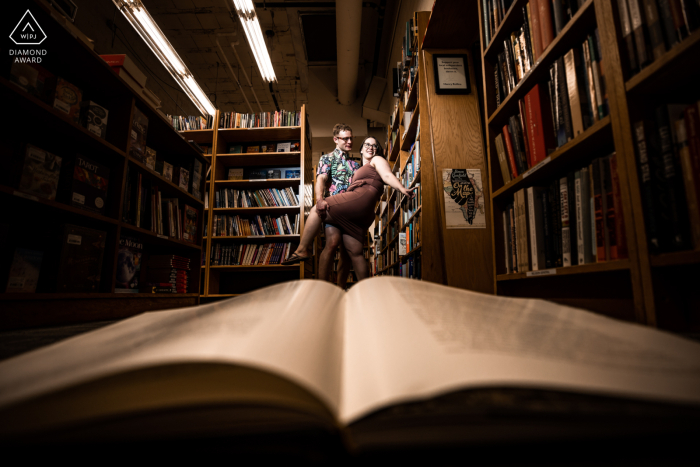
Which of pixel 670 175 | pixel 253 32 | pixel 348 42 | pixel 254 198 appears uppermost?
pixel 348 42

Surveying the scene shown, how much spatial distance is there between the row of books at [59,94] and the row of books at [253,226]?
6.82ft

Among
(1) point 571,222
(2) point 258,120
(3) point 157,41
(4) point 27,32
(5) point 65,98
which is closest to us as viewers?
(1) point 571,222

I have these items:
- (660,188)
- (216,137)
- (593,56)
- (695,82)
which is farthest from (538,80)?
(216,137)

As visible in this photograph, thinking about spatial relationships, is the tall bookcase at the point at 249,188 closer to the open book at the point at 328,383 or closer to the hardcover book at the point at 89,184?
the hardcover book at the point at 89,184

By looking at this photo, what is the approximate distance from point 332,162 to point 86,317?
1945 mm

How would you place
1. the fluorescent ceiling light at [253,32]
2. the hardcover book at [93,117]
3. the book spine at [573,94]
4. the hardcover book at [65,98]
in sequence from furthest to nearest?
1. the fluorescent ceiling light at [253,32]
2. the hardcover book at [93,117]
3. the hardcover book at [65,98]
4. the book spine at [573,94]

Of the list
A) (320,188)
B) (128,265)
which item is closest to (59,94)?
(128,265)

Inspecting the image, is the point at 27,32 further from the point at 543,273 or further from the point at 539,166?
the point at 543,273

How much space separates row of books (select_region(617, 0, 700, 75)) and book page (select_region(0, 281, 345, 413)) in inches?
30.1

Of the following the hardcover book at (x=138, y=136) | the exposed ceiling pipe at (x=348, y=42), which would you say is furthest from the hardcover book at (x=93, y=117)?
the exposed ceiling pipe at (x=348, y=42)

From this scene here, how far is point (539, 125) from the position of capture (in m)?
0.93

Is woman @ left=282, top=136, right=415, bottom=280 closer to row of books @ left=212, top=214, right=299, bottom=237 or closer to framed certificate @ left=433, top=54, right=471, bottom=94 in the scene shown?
framed certificate @ left=433, top=54, right=471, bottom=94

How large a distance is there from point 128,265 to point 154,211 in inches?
14.1

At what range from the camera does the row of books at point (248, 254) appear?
3.51 meters
